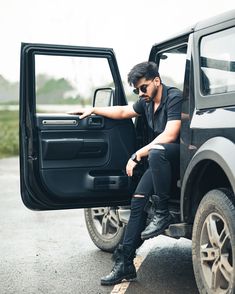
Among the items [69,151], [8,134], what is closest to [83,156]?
[69,151]

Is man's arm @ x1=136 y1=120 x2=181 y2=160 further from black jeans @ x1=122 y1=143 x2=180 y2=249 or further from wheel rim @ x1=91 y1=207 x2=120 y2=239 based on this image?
wheel rim @ x1=91 y1=207 x2=120 y2=239

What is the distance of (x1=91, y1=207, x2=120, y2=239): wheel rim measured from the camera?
6.29m

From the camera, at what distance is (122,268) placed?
17.4ft

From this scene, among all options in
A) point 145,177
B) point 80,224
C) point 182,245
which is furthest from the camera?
point 80,224

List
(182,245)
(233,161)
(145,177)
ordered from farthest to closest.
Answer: (182,245) → (145,177) → (233,161)

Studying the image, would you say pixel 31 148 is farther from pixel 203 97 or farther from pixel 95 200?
pixel 203 97

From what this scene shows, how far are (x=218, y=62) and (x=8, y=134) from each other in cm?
1989

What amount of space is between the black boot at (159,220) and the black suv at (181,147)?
0.11 m

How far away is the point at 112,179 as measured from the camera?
565 cm

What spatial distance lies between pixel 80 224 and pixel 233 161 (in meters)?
4.39

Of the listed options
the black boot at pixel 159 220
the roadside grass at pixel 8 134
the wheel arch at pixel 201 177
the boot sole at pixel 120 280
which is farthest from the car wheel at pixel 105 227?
the roadside grass at pixel 8 134

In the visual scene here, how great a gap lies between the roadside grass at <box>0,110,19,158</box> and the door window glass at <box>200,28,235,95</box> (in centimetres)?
1585

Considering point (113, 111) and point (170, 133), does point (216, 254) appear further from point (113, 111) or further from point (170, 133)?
point (113, 111)

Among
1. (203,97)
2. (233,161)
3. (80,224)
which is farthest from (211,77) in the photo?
(80,224)
